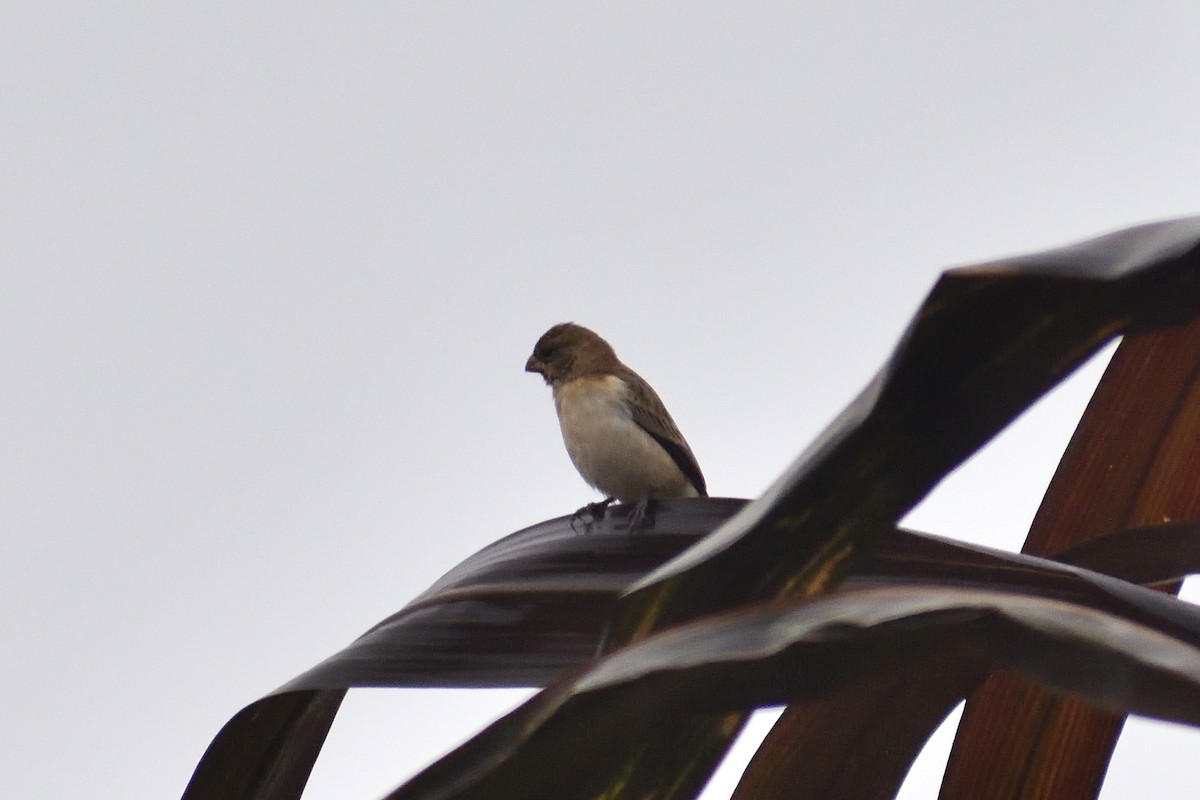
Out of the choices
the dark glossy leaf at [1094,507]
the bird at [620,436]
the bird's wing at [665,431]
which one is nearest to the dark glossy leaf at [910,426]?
the dark glossy leaf at [1094,507]

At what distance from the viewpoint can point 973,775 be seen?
62.5 inches

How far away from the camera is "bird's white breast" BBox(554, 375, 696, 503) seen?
6.00 metres

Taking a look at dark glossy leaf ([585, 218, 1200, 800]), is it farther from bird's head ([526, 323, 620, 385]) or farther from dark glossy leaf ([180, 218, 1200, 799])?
bird's head ([526, 323, 620, 385])

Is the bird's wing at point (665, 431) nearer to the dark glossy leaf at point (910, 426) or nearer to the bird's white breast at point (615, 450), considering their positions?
the bird's white breast at point (615, 450)

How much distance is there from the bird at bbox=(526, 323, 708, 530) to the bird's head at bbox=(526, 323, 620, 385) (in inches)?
0.4

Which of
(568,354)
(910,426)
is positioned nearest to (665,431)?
(568,354)

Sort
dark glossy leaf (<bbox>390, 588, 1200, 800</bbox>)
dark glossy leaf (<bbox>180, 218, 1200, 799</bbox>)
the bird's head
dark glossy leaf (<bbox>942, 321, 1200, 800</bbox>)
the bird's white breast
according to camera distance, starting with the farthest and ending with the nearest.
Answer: the bird's head, the bird's white breast, dark glossy leaf (<bbox>942, 321, 1200, 800</bbox>), dark glossy leaf (<bbox>180, 218, 1200, 799</bbox>), dark glossy leaf (<bbox>390, 588, 1200, 800</bbox>)

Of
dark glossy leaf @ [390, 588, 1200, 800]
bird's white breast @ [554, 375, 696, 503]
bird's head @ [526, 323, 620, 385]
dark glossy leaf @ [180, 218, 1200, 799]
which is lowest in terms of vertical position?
dark glossy leaf @ [390, 588, 1200, 800]

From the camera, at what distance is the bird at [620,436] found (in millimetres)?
6008

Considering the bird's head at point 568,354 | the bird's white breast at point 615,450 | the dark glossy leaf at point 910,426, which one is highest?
the bird's head at point 568,354

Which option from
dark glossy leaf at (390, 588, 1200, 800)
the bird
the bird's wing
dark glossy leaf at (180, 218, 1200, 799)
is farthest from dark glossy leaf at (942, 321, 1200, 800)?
the bird's wing

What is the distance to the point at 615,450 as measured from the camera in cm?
600

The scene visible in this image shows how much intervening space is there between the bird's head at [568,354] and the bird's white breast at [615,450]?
1.32ft

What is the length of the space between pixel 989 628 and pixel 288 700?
0.84 metres
